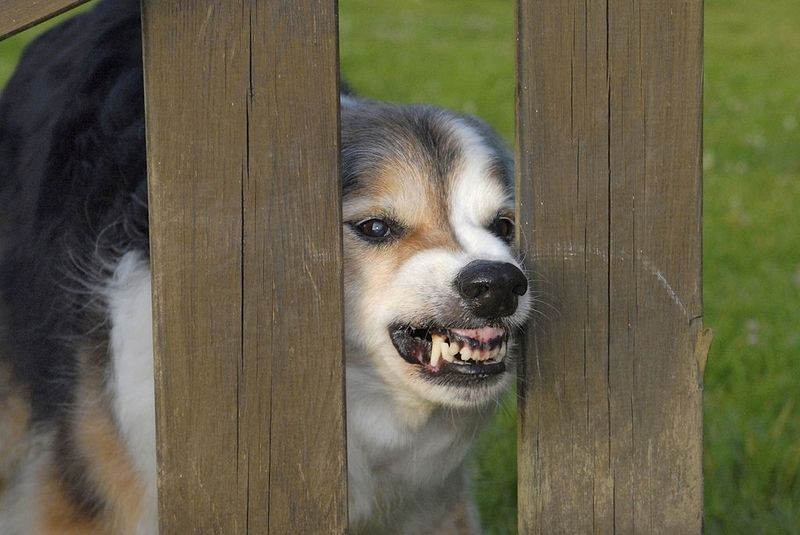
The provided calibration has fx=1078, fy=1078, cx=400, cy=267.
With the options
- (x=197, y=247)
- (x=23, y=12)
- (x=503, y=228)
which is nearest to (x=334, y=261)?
(x=197, y=247)

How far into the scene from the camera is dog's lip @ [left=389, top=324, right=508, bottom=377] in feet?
8.08

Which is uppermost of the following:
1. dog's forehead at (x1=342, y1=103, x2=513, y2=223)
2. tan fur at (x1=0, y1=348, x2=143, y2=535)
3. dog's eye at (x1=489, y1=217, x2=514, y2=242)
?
dog's forehead at (x1=342, y1=103, x2=513, y2=223)

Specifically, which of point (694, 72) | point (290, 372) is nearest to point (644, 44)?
point (694, 72)

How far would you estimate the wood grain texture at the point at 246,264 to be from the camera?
1.93m

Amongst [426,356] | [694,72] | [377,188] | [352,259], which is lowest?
[426,356]

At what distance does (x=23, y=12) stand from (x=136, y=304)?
3.33 ft

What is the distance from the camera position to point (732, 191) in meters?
6.68

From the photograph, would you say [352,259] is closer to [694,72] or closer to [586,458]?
[586,458]

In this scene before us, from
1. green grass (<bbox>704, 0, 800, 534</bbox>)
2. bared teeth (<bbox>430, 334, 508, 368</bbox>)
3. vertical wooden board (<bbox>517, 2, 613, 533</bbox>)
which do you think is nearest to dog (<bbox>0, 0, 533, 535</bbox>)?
bared teeth (<bbox>430, 334, 508, 368</bbox>)

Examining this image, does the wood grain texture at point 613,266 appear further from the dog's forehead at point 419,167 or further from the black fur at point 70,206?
the black fur at point 70,206

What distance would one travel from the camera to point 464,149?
2.91 meters

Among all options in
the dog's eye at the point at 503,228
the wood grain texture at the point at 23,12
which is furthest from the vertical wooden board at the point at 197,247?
the dog's eye at the point at 503,228

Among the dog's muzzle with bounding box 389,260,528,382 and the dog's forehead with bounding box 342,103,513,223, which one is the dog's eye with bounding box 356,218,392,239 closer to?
the dog's forehead with bounding box 342,103,513,223

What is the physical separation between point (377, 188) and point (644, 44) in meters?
0.89
